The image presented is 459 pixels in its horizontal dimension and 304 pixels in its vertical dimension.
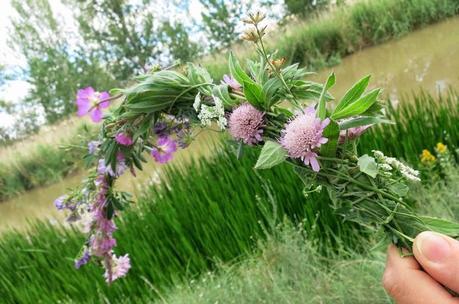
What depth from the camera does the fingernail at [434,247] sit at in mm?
475

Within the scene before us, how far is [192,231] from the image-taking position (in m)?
2.43

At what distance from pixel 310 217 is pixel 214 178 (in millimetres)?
795

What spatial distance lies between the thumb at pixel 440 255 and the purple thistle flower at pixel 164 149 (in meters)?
0.40

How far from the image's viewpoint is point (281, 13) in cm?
1303

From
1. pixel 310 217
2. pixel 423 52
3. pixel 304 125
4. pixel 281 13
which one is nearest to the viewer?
pixel 304 125

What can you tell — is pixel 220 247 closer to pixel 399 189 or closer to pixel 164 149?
pixel 164 149

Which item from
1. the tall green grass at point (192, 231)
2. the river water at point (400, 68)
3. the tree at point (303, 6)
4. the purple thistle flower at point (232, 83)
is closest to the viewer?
the purple thistle flower at point (232, 83)

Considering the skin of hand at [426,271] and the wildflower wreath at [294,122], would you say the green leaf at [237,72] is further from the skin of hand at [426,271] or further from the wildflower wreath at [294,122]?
the skin of hand at [426,271]

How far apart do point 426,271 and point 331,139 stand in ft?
0.54

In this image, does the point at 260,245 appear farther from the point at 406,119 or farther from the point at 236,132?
the point at 236,132

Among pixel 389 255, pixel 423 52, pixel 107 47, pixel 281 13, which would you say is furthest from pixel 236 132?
pixel 107 47

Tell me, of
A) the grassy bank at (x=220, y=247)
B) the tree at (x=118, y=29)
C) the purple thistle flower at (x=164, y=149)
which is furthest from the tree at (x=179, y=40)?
the purple thistle flower at (x=164, y=149)

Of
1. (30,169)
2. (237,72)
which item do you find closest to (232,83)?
(237,72)

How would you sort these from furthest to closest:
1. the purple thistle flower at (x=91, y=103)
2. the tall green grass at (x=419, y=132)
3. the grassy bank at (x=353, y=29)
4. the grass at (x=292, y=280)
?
the grassy bank at (x=353, y=29) < the tall green grass at (x=419, y=132) < the grass at (x=292, y=280) < the purple thistle flower at (x=91, y=103)
